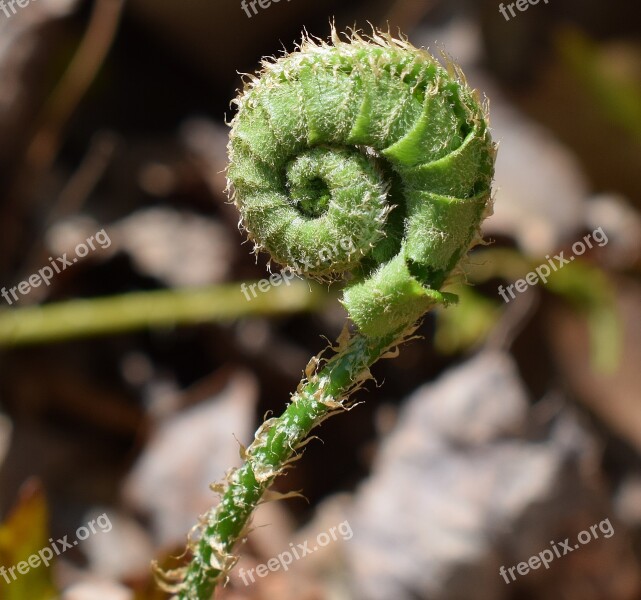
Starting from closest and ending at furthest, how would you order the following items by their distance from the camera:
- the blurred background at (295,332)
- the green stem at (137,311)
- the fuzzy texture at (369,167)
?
the fuzzy texture at (369,167) → the blurred background at (295,332) → the green stem at (137,311)

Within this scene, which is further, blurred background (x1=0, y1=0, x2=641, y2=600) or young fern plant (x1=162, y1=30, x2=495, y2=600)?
blurred background (x1=0, y1=0, x2=641, y2=600)

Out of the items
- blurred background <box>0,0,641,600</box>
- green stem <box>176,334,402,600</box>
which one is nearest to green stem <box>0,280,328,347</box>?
blurred background <box>0,0,641,600</box>

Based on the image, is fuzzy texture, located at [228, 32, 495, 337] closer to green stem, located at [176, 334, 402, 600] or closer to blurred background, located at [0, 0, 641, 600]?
green stem, located at [176, 334, 402, 600]

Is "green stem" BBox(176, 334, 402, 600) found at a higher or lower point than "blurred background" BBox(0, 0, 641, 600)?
higher

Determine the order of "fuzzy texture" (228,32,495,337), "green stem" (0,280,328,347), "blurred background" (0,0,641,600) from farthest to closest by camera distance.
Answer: "green stem" (0,280,328,347) < "blurred background" (0,0,641,600) < "fuzzy texture" (228,32,495,337)

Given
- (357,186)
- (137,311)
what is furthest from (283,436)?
(137,311)

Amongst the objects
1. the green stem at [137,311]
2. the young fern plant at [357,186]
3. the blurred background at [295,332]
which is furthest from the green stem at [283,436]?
the green stem at [137,311]

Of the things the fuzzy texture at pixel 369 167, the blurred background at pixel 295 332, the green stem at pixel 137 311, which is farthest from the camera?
the green stem at pixel 137 311

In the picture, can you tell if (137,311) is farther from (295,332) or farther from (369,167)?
(369,167)

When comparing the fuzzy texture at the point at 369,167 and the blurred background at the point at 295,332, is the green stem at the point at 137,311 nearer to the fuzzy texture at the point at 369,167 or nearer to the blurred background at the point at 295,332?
the blurred background at the point at 295,332
